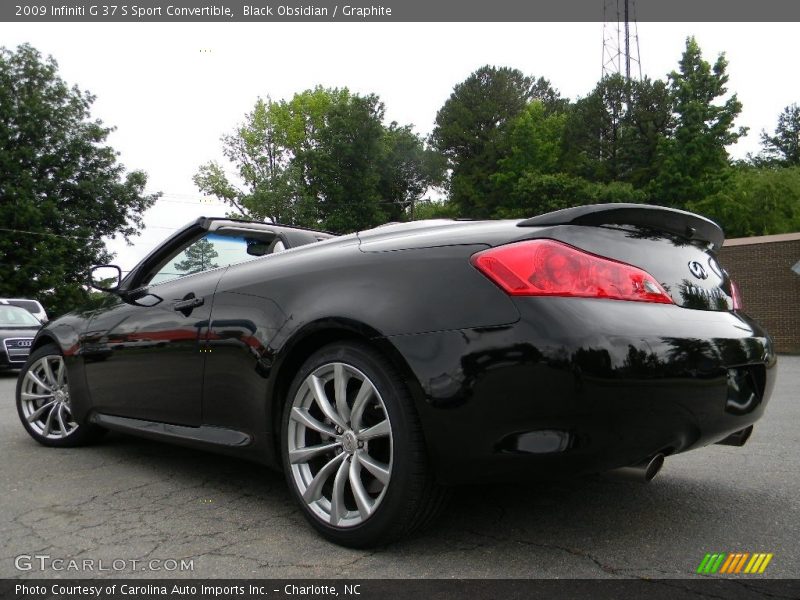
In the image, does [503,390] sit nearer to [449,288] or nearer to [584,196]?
[449,288]

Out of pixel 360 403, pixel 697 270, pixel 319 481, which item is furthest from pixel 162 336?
pixel 697 270

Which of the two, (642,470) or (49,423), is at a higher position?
(642,470)

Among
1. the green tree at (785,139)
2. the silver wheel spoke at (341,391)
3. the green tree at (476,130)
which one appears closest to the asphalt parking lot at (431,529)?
the silver wheel spoke at (341,391)

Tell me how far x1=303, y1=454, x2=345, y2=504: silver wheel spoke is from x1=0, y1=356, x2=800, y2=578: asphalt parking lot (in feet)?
0.52

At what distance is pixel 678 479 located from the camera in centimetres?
335

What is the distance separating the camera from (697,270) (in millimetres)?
2625

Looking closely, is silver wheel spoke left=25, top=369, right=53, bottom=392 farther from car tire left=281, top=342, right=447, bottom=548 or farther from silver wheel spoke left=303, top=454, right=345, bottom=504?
silver wheel spoke left=303, top=454, right=345, bottom=504

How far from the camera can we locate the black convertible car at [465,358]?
2.08 m

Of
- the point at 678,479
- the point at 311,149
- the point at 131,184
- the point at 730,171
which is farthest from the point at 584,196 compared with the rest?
the point at 678,479

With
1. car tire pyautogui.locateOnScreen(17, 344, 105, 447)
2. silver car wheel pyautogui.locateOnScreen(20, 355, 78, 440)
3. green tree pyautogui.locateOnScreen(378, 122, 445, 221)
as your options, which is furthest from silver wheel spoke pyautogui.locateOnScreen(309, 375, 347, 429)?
green tree pyautogui.locateOnScreen(378, 122, 445, 221)

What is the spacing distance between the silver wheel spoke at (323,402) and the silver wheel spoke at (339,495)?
0.50 feet

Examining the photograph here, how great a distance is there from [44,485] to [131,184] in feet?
109

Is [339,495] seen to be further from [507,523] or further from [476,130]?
[476,130]

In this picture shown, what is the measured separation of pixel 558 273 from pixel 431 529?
111cm
